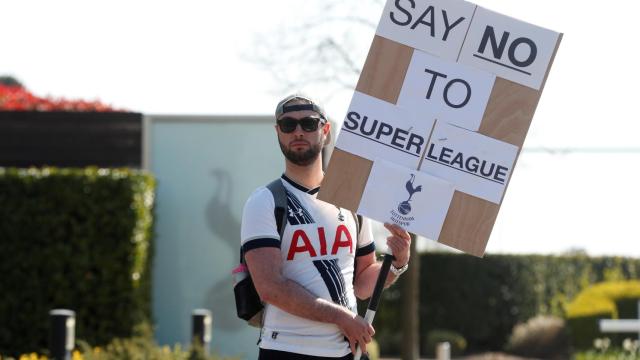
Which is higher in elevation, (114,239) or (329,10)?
(329,10)

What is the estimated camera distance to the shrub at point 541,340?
19641 millimetres

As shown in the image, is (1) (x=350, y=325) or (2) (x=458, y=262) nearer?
(1) (x=350, y=325)

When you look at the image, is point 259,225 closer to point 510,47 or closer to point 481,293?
point 510,47

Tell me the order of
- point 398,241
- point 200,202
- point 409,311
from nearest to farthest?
point 398,241, point 409,311, point 200,202

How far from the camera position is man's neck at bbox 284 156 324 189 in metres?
4.45

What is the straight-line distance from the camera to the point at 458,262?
20.9 metres

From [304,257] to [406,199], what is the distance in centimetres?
45

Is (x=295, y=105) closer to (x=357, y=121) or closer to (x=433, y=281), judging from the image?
(x=357, y=121)

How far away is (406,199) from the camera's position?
177 inches

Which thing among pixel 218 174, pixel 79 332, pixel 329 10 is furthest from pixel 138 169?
pixel 329 10

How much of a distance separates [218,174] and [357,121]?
8.13 m

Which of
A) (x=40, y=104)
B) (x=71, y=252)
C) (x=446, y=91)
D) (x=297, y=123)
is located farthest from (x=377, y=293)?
(x=40, y=104)

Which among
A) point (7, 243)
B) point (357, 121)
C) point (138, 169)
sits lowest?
point (7, 243)

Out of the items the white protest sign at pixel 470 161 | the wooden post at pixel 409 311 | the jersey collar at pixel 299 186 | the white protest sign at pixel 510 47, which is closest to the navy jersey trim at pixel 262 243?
the jersey collar at pixel 299 186
